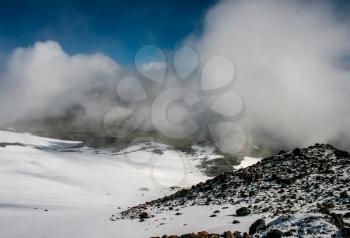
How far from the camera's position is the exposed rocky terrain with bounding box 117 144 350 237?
51.2 ft

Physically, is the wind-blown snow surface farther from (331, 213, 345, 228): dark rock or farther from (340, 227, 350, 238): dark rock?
(340, 227, 350, 238): dark rock

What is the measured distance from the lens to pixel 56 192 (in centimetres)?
8212

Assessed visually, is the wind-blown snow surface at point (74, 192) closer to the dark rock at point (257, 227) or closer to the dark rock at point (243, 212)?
the dark rock at point (243, 212)

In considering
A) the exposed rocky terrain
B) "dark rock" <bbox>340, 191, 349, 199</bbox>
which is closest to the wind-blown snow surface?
the exposed rocky terrain

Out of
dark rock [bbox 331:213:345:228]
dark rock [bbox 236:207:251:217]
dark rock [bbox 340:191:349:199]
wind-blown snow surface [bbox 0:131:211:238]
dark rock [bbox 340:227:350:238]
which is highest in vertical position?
wind-blown snow surface [bbox 0:131:211:238]

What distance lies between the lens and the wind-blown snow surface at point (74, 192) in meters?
28.2

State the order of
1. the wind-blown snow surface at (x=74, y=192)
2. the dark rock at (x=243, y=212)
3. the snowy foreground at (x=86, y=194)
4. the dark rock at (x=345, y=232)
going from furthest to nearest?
the wind-blown snow surface at (x=74, y=192), the snowy foreground at (x=86, y=194), the dark rock at (x=243, y=212), the dark rock at (x=345, y=232)

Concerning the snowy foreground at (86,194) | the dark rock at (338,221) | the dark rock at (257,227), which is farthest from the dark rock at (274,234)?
the snowy foreground at (86,194)

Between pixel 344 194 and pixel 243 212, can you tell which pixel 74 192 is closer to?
pixel 243 212

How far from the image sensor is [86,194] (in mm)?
84438

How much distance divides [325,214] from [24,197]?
64387 mm

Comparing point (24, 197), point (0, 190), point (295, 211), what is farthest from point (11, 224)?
point (0, 190)

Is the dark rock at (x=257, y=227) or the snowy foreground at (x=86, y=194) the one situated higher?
the snowy foreground at (x=86, y=194)

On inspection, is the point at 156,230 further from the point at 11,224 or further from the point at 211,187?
the point at 11,224
